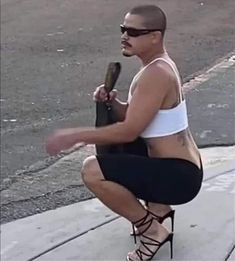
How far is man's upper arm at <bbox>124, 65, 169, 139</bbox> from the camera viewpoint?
13.5 feet

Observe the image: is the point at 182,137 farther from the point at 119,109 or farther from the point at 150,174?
the point at 119,109

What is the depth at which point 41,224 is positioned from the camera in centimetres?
493

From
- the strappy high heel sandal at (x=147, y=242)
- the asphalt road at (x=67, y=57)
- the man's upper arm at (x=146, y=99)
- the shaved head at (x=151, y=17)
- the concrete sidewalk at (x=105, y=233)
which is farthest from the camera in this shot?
the asphalt road at (x=67, y=57)

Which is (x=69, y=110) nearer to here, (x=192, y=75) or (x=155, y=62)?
(x=192, y=75)

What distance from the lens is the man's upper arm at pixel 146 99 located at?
4117 millimetres

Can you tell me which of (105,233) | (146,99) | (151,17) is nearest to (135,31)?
(151,17)

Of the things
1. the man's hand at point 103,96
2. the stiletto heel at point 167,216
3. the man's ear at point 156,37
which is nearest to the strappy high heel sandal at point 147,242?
the stiletto heel at point 167,216

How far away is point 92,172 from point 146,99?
1.46 ft

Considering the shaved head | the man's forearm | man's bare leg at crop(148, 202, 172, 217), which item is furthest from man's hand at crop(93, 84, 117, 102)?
man's bare leg at crop(148, 202, 172, 217)

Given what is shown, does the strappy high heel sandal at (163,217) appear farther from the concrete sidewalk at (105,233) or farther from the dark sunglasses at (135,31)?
the dark sunglasses at (135,31)

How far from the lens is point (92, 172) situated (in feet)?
13.9

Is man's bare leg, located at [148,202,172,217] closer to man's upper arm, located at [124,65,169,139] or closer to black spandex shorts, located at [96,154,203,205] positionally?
black spandex shorts, located at [96,154,203,205]

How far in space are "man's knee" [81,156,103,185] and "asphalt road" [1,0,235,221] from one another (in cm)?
171

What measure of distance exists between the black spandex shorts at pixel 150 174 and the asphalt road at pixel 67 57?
180cm
